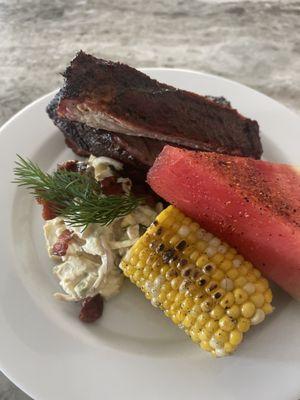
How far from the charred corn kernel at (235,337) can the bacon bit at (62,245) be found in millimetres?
722

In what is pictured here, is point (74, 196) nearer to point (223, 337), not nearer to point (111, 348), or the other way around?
point (111, 348)

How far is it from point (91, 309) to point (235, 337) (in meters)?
0.53

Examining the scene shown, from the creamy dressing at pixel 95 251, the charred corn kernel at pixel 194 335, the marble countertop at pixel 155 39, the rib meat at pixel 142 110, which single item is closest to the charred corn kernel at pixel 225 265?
the charred corn kernel at pixel 194 335

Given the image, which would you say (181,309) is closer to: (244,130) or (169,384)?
(169,384)

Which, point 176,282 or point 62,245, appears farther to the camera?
point 62,245

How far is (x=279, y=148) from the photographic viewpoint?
2193mm

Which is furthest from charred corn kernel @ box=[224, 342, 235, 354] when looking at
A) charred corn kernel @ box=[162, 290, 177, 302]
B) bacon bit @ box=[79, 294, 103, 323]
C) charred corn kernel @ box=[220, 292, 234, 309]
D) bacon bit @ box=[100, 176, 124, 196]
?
bacon bit @ box=[100, 176, 124, 196]

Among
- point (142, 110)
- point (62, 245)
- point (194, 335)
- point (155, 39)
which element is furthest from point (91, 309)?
point (155, 39)

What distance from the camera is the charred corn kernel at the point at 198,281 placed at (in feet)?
5.03

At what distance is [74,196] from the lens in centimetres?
194

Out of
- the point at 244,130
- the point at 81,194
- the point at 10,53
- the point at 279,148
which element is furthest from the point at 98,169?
the point at 10,53

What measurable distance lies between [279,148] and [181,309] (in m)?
0.96

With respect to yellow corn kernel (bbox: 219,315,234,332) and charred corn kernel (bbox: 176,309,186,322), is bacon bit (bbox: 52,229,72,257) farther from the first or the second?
yellow corn kernel (bbox: 219,315,234,332)

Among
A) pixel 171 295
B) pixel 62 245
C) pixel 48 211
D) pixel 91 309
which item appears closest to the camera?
pixel 171 295
